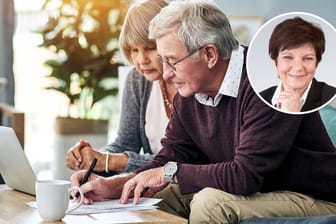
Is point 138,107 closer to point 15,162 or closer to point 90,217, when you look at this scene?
point 15,162

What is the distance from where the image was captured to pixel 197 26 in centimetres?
224

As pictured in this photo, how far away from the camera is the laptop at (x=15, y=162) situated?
2.33 metres

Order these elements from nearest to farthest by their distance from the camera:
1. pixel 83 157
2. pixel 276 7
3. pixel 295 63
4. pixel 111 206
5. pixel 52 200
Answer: pixel 52 200 < pixel 295 63 < pixel 111 206 < pixel 83 157 < pixel 276 7

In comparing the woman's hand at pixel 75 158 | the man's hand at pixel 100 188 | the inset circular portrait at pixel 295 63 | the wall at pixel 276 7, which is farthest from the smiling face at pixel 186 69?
the wall at pixel 276 7

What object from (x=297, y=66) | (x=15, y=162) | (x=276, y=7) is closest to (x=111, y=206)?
(x=15, y=162)

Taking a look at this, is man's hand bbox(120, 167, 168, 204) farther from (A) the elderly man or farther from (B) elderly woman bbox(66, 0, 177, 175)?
(B) elderly woman bbox(66, 0, 177, 175)

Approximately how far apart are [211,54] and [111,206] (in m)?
0.54

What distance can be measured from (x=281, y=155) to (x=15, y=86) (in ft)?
11.6

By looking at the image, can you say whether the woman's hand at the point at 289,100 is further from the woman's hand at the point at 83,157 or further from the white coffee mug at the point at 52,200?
the woman's hand at the point at 83,157

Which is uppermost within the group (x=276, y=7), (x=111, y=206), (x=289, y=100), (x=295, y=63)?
(x=276, y=7)

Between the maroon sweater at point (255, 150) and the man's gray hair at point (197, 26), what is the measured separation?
0.45 feet

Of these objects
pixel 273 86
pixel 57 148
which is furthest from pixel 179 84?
pixel 57 148

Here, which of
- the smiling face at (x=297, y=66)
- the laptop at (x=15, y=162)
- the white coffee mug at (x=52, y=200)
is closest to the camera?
the white coffee mug at (x=52, y=200)

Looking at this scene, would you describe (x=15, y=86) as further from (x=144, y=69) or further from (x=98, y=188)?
(x=98, y=188)
